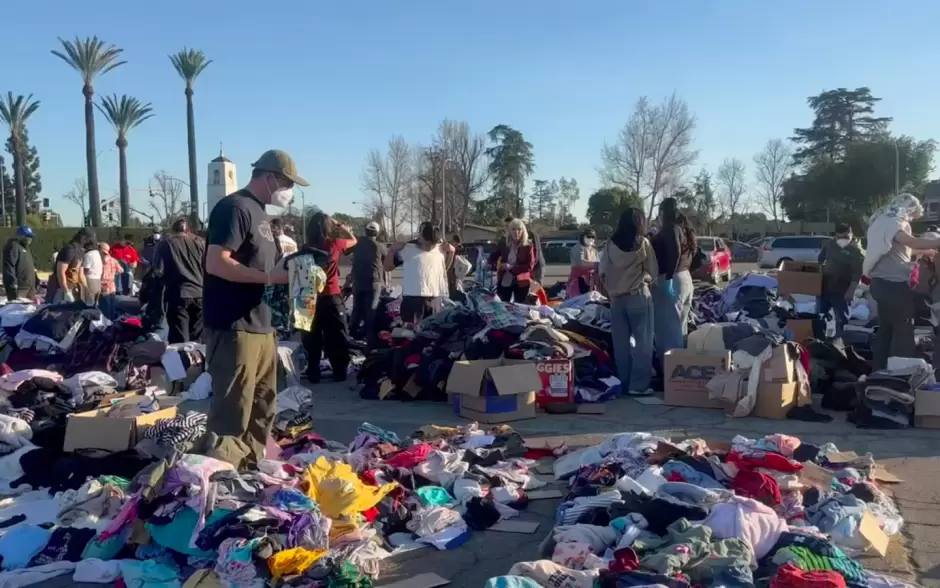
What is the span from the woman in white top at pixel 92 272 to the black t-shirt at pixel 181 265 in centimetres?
378

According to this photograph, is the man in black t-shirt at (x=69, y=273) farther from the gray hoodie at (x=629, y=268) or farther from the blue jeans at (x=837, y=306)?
the blue jeans at (x=837, y=306)

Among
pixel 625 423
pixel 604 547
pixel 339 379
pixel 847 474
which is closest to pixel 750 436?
pixel 625 423

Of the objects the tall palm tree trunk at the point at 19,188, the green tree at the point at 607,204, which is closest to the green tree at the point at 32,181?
the tall palm tree trunk at the point at 19,188

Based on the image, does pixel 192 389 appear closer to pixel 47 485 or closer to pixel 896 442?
pixel 47 485

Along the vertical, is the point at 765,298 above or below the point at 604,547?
above

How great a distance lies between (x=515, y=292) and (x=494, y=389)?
13.3ft

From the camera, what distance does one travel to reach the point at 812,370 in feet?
25.8

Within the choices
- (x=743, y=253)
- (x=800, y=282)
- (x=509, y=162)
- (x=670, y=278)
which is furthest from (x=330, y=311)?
(x=509, y=162)

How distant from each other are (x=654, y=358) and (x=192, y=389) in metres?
4.74

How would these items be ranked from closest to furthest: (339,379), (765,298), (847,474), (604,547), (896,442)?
(604,547) → (847,474) → (896,442) → (339,379) → (765,298)

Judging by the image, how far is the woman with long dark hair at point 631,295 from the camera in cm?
767

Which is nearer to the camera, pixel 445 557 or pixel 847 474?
pixel 445 557

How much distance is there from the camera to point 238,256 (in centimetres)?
434

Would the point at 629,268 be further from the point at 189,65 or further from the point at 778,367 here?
the point at 189,65
